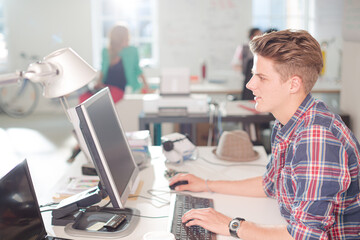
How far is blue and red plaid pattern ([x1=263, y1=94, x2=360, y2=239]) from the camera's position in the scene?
119cm

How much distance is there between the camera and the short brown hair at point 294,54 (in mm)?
1304

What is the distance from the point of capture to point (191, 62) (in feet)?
22.2

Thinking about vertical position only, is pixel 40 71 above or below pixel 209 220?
above

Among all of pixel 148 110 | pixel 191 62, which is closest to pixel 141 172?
pixel 148 110

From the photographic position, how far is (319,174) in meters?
1.19

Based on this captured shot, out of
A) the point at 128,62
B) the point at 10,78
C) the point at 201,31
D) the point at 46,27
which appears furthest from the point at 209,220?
the point at 46,27

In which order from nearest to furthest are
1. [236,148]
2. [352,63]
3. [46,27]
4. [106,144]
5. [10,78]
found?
[10,78] → [106,144] → [236,148] → [352,63] → [46,27]

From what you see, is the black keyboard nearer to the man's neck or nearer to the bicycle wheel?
the man's neck

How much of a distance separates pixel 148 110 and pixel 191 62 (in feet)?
11.6

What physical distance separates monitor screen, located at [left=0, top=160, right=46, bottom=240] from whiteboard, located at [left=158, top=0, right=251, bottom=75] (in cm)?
548

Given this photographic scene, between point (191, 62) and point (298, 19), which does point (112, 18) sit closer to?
point (191, 62)

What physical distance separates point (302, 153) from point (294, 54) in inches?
11.4

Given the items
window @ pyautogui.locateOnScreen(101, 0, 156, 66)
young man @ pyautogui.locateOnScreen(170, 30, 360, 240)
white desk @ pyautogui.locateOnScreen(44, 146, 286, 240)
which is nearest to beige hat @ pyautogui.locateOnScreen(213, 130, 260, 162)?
white desk @ pyautogui.locateOnScreen(44, 146, 286, 240)

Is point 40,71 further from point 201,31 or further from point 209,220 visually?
point 201,31
